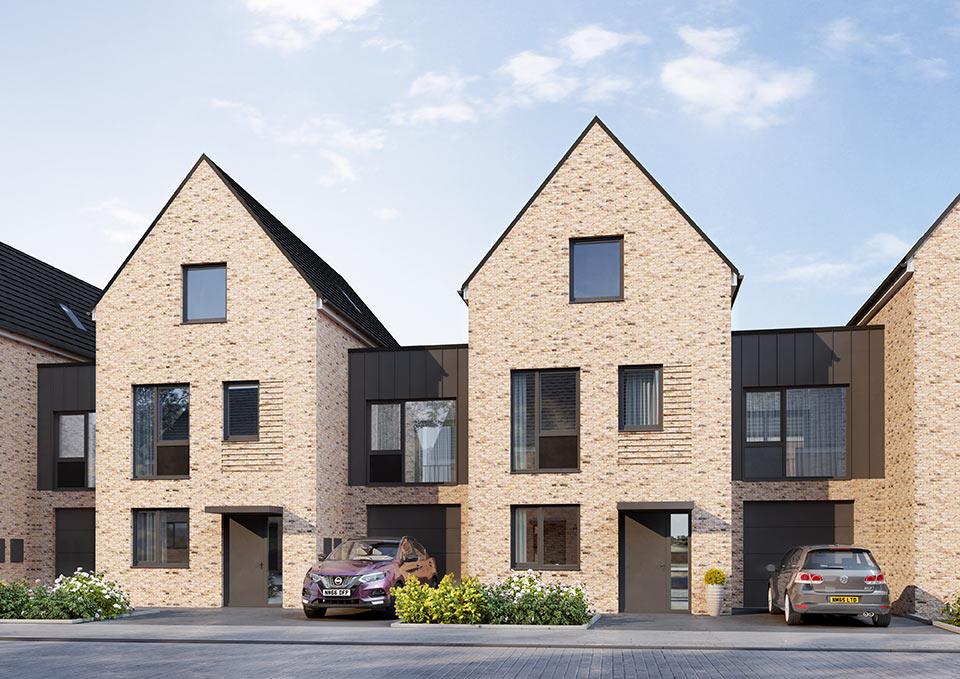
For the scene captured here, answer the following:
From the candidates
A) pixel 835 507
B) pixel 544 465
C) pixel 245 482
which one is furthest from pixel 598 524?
pixel 245 482

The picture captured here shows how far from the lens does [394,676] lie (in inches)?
447

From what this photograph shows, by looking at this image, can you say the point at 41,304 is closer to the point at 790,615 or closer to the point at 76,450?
the point at 76,450

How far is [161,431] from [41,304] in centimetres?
713

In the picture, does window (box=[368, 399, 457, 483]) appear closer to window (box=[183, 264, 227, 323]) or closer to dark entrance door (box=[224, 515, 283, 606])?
dark entrance door (box=[224, 515, 283, 606])

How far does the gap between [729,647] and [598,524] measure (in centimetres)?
634

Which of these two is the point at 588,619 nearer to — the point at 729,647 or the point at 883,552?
the point at 729,647

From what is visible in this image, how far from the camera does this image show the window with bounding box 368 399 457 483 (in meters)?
22.6

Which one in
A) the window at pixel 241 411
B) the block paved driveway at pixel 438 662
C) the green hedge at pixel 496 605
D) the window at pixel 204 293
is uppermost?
the window at pixel 204 293

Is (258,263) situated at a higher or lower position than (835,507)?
higher

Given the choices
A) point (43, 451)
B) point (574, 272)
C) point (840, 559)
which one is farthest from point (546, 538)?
point (43, 451)

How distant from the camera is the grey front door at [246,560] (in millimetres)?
21500

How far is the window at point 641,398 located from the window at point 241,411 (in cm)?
756

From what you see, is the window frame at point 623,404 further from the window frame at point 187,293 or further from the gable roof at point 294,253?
the window frame at point 187,293

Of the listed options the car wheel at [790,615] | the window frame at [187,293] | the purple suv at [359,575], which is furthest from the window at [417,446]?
the car wheel at [790,615]
